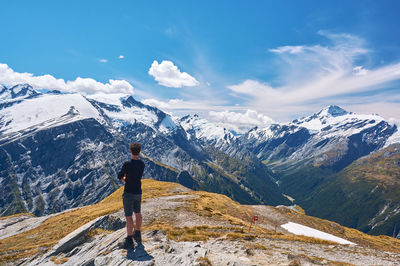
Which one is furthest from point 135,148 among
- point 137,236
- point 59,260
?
point 59,260

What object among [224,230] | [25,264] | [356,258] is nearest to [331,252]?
[356,258]

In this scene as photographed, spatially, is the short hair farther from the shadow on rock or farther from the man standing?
the shadow on rock

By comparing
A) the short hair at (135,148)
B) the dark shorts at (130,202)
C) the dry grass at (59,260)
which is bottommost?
the dry grass at (59,260)

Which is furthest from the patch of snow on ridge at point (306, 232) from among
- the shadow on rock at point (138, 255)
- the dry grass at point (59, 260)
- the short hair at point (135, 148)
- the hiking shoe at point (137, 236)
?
the short hair at point (135, 148)

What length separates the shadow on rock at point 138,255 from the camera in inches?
531

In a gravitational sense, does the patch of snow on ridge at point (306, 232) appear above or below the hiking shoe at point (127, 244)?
below

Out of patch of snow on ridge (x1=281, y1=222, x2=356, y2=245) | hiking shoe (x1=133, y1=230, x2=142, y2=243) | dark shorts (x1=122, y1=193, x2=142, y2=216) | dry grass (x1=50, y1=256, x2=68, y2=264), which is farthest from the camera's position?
patch of snow on ridge (x1=281, y1=222, x2=356, y2=245)

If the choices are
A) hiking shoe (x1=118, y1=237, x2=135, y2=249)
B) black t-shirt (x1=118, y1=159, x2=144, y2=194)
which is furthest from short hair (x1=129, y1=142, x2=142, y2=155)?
hiking shoe (x1=118, y1=237, x2=135, y2=249)

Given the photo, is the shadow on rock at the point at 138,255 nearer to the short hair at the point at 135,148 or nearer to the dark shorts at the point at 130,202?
the dark shorts at the point at 130,202

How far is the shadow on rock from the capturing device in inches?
531

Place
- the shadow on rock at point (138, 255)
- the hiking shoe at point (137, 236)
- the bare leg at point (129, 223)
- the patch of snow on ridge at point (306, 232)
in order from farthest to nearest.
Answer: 1. the patch of snow on ridge at point (306, 232)
2. the hiking shoe at point (137, 236)
3. the bare leg at point (129, 223)
4. the shadow on rock at point (138, 255)

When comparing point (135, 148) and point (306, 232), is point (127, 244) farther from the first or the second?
point (306, 232)

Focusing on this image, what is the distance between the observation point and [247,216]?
4403 centimetres

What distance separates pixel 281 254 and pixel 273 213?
41.2m
